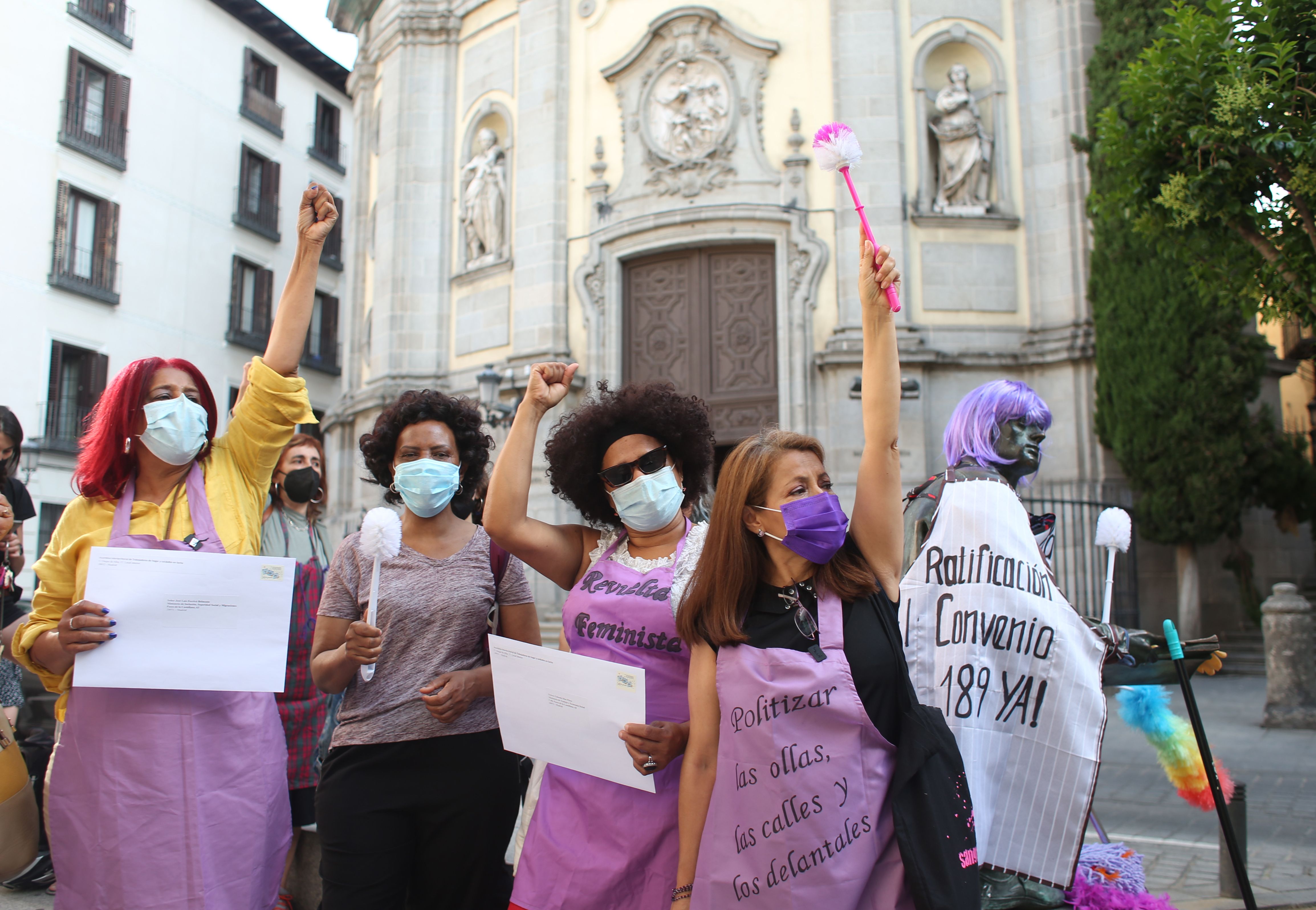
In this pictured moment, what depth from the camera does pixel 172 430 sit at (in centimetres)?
313

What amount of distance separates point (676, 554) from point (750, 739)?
720 mm

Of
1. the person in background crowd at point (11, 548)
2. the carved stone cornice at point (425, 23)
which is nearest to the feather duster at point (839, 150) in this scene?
the person in background crowd at point (11, 548)

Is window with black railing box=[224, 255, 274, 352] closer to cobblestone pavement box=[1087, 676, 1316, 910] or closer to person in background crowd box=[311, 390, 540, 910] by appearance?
cobblestone pavement box=[1087, 676, 1316, 910]

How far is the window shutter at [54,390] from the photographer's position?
71.2 ft

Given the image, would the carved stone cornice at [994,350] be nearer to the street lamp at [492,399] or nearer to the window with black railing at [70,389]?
the street lamp at [492,399]

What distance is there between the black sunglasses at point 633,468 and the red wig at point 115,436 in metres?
1.30

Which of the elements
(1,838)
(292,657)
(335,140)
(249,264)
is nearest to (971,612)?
(292,657)

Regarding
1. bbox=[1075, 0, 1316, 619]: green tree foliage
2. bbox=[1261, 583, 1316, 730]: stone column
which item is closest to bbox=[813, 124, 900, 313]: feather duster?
bbox=[1261, 583, 1316, 730]: stone column

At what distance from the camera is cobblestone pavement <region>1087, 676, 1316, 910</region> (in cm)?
481

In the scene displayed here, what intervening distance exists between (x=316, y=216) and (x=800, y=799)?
7.91 ft

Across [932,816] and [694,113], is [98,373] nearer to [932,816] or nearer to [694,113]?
[694,113]

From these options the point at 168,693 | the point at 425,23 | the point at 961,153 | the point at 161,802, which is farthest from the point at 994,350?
the point at 161,802

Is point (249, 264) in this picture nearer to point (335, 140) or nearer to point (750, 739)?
point (335, 140)

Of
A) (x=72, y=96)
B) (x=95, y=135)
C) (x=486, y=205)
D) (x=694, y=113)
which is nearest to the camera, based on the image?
(x=694, y=113)
